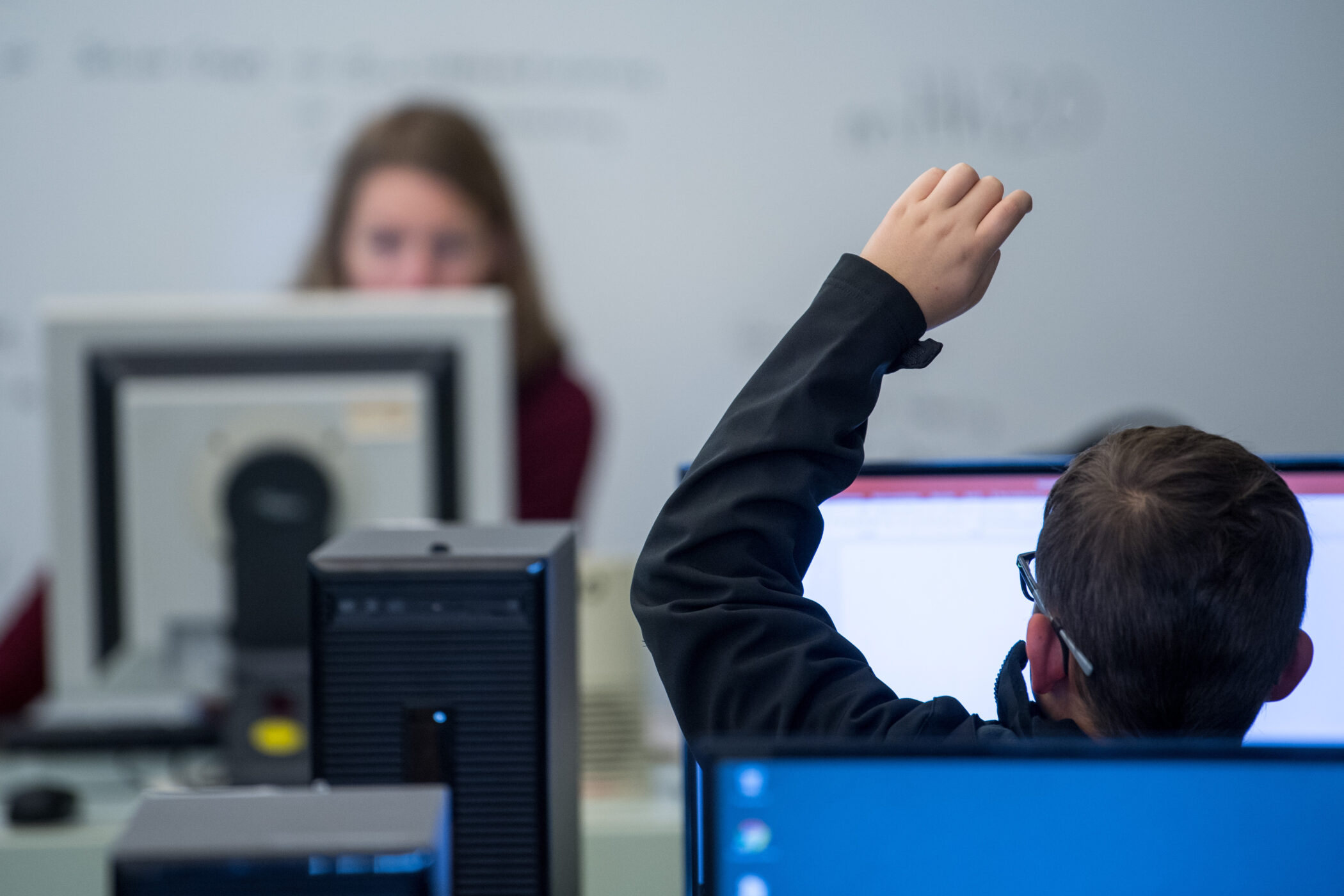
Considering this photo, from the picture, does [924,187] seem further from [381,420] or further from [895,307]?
[381,420]

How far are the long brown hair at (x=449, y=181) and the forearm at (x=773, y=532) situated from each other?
1.49 m

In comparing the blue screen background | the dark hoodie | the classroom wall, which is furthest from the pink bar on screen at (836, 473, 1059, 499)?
the classroom wall

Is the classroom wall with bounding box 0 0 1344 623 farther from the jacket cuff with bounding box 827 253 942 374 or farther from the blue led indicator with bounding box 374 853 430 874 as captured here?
the blue led indicator with bounding box 374 853 430 874

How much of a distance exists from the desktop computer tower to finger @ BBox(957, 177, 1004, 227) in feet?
1.04

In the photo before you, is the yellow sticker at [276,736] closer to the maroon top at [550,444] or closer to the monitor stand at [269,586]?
the monitor stand at [269,586]

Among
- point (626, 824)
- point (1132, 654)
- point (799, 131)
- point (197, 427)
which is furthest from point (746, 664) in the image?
point (799, 131)

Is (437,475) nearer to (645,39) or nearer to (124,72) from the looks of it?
(645,39)

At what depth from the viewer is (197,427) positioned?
1199mm

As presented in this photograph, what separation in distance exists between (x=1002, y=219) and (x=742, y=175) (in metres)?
1.96

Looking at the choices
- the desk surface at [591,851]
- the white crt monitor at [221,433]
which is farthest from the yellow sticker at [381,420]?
the desk surface at [591,851]

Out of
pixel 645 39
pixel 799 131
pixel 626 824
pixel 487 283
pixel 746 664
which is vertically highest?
pixel 645 39

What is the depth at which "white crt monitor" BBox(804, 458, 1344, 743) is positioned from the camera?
83 centimetres

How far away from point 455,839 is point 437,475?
0.56m

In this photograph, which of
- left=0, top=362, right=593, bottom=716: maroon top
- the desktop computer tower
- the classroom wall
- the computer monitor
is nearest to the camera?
the computer monitor
